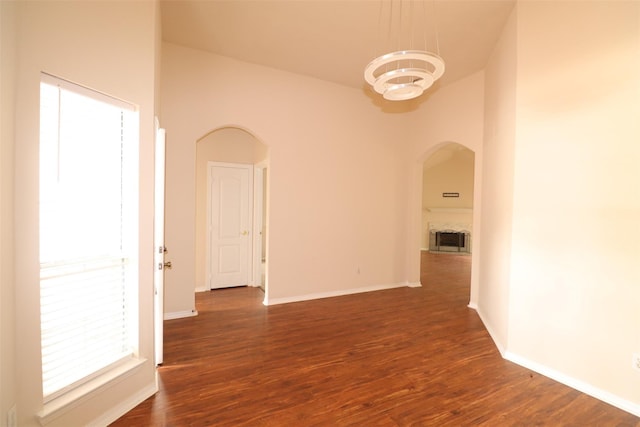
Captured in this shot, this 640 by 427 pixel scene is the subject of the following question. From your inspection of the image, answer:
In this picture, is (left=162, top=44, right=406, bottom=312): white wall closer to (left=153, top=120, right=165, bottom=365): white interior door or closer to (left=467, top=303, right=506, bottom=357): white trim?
(left=153, top=120, right=165, bottom=365): white interior door

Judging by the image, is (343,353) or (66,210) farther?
(343,353)

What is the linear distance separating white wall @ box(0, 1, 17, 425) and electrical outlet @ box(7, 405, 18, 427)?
0.03 m

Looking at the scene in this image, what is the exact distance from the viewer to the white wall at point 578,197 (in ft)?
7.21

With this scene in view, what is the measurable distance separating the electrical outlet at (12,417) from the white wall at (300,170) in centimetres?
231

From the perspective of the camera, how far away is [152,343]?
2.32 metres

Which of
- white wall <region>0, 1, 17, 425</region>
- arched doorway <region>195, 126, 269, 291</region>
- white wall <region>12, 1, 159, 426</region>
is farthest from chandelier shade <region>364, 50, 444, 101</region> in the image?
arched doorway <region>195, 126, 269, 291</region>

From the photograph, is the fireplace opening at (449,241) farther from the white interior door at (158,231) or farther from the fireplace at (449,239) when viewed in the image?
the white interior door at (158,231)

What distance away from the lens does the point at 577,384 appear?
2439mm

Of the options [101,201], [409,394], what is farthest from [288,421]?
[101,201]

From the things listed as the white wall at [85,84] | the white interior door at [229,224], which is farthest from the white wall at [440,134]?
the white wall at [85,84]

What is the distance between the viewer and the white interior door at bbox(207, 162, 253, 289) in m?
5.19

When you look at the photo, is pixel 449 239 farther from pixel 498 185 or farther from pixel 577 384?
pixel 577 384

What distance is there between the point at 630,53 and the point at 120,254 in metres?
4.11

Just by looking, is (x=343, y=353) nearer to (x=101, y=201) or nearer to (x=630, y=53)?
(x=101, y=201)
